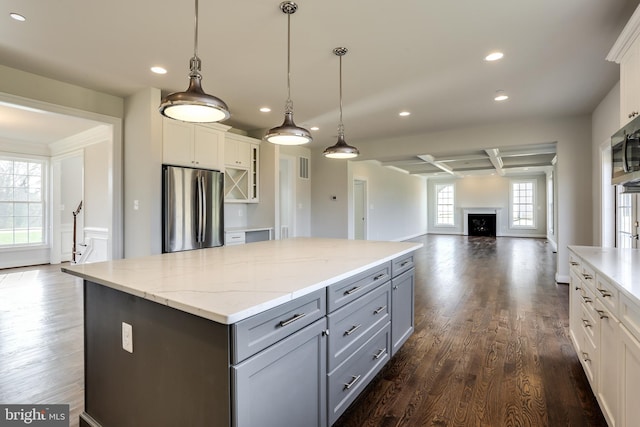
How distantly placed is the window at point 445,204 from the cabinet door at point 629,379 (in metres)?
12.8

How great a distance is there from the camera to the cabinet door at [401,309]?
2.42m

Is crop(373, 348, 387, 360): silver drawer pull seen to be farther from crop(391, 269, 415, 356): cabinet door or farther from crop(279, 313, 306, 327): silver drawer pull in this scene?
crop(279, 313, 306, 327): silver drawer pull

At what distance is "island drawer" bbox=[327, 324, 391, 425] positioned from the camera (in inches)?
65.3

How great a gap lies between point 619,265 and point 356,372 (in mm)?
1612

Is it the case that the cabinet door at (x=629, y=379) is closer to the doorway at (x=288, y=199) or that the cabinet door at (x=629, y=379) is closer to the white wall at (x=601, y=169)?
the white wall at (x=601, y=169)

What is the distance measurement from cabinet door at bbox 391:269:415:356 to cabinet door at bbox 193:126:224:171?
3.16 m

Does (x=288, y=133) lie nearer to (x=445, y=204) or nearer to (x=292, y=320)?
(x=292, y=320)

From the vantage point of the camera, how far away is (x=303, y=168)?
24.2ft

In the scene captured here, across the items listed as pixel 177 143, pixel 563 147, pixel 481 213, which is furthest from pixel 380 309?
pixel 481 213

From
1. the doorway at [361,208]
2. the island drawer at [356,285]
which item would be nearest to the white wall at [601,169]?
the island drawer at [356,285]

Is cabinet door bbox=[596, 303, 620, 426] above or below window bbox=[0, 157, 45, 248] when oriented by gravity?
below

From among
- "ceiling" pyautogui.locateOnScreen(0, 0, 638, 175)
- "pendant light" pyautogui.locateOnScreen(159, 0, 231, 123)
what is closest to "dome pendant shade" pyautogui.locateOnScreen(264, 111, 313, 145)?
"pendant light" pyautogui.locateOnScreen(159, 0, 231, 123)

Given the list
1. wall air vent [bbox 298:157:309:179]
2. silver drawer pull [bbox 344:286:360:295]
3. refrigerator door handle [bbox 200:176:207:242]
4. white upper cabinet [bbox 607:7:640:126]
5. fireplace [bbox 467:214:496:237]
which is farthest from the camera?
fireplace [bbox 467:214:496:237]

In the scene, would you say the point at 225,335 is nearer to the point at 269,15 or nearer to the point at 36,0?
the point at 269,15
